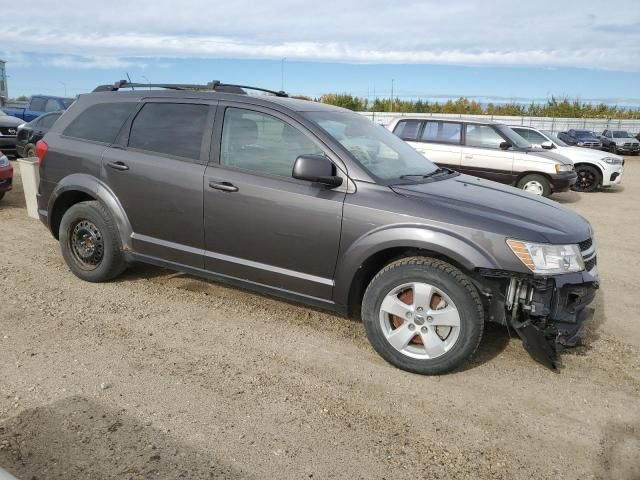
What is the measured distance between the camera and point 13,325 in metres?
4.02

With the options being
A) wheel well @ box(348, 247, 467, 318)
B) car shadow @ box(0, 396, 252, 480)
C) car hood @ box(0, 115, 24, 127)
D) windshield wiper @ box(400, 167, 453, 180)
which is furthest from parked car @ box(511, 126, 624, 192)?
car hood @ box(0, 115, 24, 127)

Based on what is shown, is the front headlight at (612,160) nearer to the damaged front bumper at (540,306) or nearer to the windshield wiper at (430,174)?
the windshield wiper at (430,174)

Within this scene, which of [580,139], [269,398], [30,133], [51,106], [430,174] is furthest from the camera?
[580,139]

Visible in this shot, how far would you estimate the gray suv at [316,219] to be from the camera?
3.33 metres

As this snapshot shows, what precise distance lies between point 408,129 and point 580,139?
16.1 m

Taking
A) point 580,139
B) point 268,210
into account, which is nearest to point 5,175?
point 268,210

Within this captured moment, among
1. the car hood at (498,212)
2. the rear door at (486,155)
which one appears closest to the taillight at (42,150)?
the car hood at (498,212)

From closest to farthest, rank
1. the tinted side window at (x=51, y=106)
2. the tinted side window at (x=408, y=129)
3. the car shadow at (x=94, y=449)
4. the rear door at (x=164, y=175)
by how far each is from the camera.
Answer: the car shadow at (x=94, y=449) < the rear door at (x=164, y=175) < the tinted side window at (x=408, y=129) < the tinted side window at (x=51, y=106)

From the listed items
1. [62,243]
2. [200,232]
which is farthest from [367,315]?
[62,243]

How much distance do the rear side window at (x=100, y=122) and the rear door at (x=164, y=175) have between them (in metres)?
0.14

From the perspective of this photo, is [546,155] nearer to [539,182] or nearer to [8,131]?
[539,182]

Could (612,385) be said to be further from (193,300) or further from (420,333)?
(193,300)

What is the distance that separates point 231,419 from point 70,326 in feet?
Answer: 6.01

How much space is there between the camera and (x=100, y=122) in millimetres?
4801
